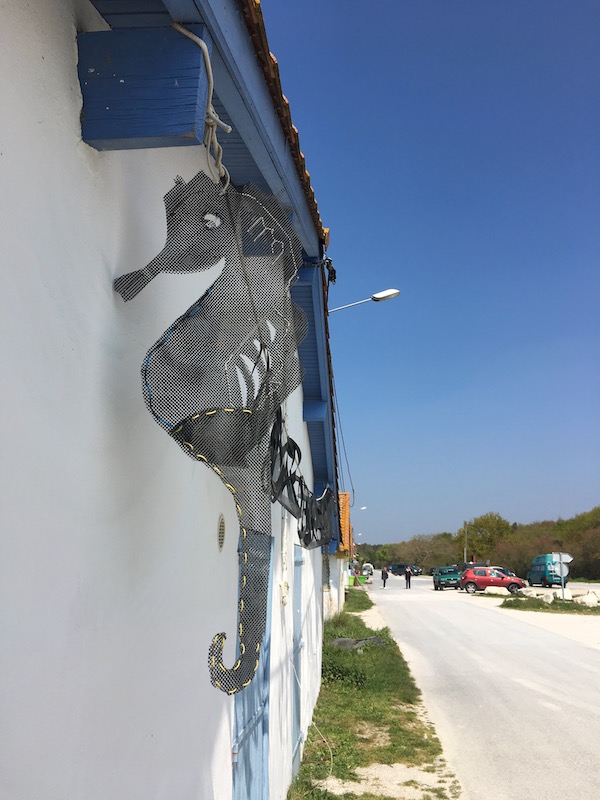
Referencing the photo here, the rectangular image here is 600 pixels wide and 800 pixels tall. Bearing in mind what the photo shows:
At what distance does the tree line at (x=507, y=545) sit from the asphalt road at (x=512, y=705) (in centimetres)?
3650

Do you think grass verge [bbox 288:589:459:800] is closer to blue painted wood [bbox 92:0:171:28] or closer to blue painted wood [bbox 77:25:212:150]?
blue painted wood [bbox 77:25:212:150]

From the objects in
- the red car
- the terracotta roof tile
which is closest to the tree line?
the red car

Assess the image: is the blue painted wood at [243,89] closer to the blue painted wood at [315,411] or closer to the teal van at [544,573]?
the blue painted wood at [315,411]

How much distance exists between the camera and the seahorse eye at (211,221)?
204 centimetres

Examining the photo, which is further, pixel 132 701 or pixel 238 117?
pixel 238 117

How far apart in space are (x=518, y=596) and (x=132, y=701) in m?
30.5

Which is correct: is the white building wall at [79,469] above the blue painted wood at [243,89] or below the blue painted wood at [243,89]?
below

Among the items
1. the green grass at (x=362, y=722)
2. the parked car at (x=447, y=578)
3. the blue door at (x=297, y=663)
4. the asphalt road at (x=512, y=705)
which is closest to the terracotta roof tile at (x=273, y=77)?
the blue door at (x=297, y=663)

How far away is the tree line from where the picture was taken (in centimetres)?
5256

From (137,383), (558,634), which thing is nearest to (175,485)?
(137,383)

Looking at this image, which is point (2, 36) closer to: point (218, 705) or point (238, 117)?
point (238, 117)

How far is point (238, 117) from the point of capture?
252 cm

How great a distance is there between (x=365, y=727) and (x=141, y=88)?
8.16 metres

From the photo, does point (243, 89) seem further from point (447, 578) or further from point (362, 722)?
point (447, 578)
